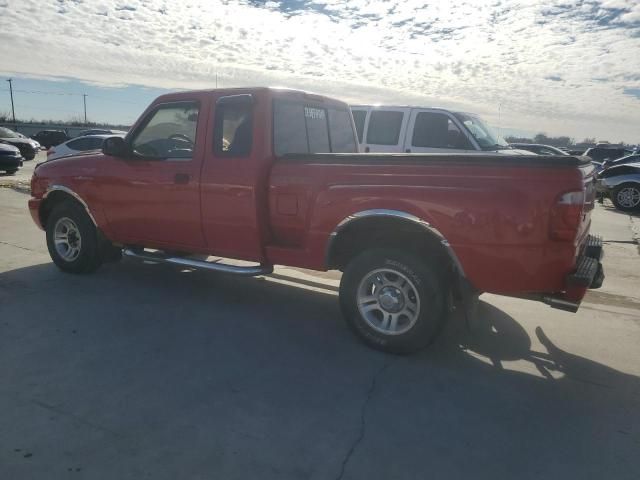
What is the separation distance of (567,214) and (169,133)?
3.87 m

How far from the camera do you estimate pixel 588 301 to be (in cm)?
571

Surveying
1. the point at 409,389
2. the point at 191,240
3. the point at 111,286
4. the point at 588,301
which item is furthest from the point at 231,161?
the point at 588,301

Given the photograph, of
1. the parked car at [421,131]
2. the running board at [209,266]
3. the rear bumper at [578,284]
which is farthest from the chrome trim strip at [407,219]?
the parked car at [421,131]

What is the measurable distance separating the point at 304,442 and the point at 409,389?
974mm

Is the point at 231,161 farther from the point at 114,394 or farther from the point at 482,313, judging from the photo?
the point at 482,313

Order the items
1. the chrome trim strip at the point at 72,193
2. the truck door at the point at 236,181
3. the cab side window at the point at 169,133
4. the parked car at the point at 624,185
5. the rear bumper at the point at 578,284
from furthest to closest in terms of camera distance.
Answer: the parked car at the point at 624,185, the chrome trim strip at the point at 72,193, the cab side window at the point at 169,133, the truck door at the point at 236,181, the rear bumper at the point at 578,284

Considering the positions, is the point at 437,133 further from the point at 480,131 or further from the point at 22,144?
the point at 22,144

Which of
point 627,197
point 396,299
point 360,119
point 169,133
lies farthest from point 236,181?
point 627,197

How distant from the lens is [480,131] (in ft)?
31.4

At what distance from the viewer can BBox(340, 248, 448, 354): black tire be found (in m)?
3.79

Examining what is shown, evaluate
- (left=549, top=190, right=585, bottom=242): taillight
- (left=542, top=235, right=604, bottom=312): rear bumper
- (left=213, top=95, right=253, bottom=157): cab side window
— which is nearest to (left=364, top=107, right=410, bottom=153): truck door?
(left=213, top=95, right=253, bottom=157): cab side window

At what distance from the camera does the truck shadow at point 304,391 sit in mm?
2725

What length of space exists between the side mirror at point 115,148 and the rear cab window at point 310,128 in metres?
1.77

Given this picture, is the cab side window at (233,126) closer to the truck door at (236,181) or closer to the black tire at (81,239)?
the truck door at (236,181)
